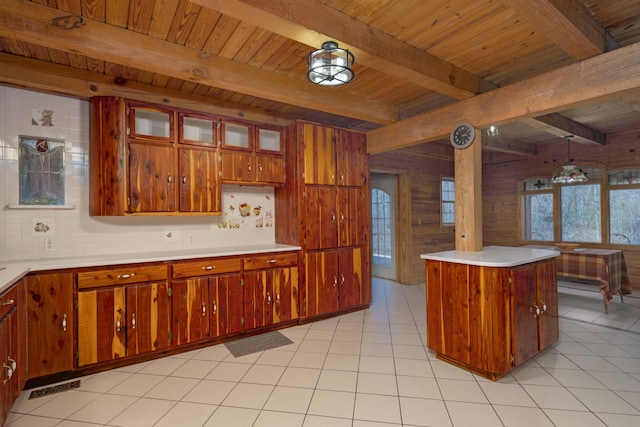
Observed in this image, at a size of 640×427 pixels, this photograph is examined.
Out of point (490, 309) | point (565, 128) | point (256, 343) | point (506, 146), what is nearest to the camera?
point (490, 309)

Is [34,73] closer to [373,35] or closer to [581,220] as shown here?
[373,35]

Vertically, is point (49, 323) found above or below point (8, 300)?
below

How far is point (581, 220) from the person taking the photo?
5.68 m

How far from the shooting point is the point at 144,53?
228 centimetres

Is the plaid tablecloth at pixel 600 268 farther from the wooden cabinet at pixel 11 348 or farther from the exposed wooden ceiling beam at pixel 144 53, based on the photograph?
the wooden cabinet at pixel 11 348

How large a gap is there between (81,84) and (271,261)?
244cm

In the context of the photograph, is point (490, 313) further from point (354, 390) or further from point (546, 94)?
point (546, 94)

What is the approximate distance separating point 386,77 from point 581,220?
507 centimetres

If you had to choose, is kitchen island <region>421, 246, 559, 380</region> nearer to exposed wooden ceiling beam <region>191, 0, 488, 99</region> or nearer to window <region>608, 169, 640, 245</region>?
exposed wooden ceiling beam <region>191, 0, 488, 99</region>

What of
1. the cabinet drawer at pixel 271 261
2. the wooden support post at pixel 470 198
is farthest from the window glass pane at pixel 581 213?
the cabinet drawer at pixel 271 261

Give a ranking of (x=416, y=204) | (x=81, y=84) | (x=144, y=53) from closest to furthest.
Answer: (x=144, y=53) < (x=81, y=84) < (x=416, y=204)

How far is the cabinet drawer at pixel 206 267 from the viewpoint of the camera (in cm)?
293

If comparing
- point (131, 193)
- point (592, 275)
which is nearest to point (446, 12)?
point (131, 193)

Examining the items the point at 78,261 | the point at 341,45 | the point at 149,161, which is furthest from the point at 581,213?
the point at 78,261
